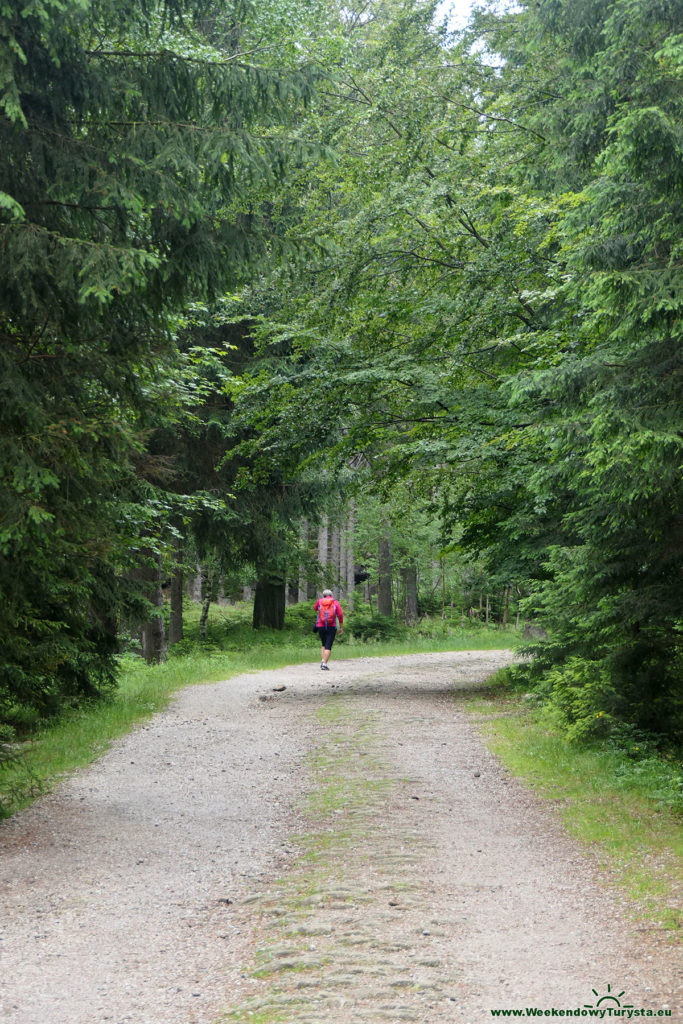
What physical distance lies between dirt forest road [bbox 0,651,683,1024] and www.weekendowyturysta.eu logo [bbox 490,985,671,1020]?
0.02m

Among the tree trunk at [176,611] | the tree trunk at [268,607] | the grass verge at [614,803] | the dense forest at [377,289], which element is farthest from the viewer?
the tree trunk at [268,607]

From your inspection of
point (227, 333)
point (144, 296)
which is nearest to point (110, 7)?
point (144, 296)

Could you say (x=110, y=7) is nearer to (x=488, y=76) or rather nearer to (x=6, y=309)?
(x=6, y=309)

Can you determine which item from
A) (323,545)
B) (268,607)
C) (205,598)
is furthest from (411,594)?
(205,598)

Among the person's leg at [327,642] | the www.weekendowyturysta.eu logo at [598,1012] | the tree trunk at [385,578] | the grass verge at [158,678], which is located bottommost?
the www.weekendowyturysta.eu logo at [598,1012]

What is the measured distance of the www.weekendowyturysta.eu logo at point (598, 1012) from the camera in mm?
4008

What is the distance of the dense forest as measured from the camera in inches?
259

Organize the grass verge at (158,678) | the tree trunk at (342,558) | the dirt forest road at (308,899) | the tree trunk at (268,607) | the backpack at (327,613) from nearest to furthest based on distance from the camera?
the dirt forest road at (308,899) → the grass verge at (158,678) → the backpack at (327,613) → the tree trunk at (268,607) → the tree trunk at (342,558)

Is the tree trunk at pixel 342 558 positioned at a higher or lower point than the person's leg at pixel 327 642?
higher

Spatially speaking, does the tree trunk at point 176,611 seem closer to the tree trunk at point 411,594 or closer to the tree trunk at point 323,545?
the tree trunk at point 323,545

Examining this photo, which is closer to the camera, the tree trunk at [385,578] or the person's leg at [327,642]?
the person's leg at [327,642]

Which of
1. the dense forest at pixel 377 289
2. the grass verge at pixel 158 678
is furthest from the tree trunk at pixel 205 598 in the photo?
the dense forest at pixel 377 289

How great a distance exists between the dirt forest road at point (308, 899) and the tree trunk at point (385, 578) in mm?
22029

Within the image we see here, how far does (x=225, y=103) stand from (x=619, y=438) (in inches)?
163
